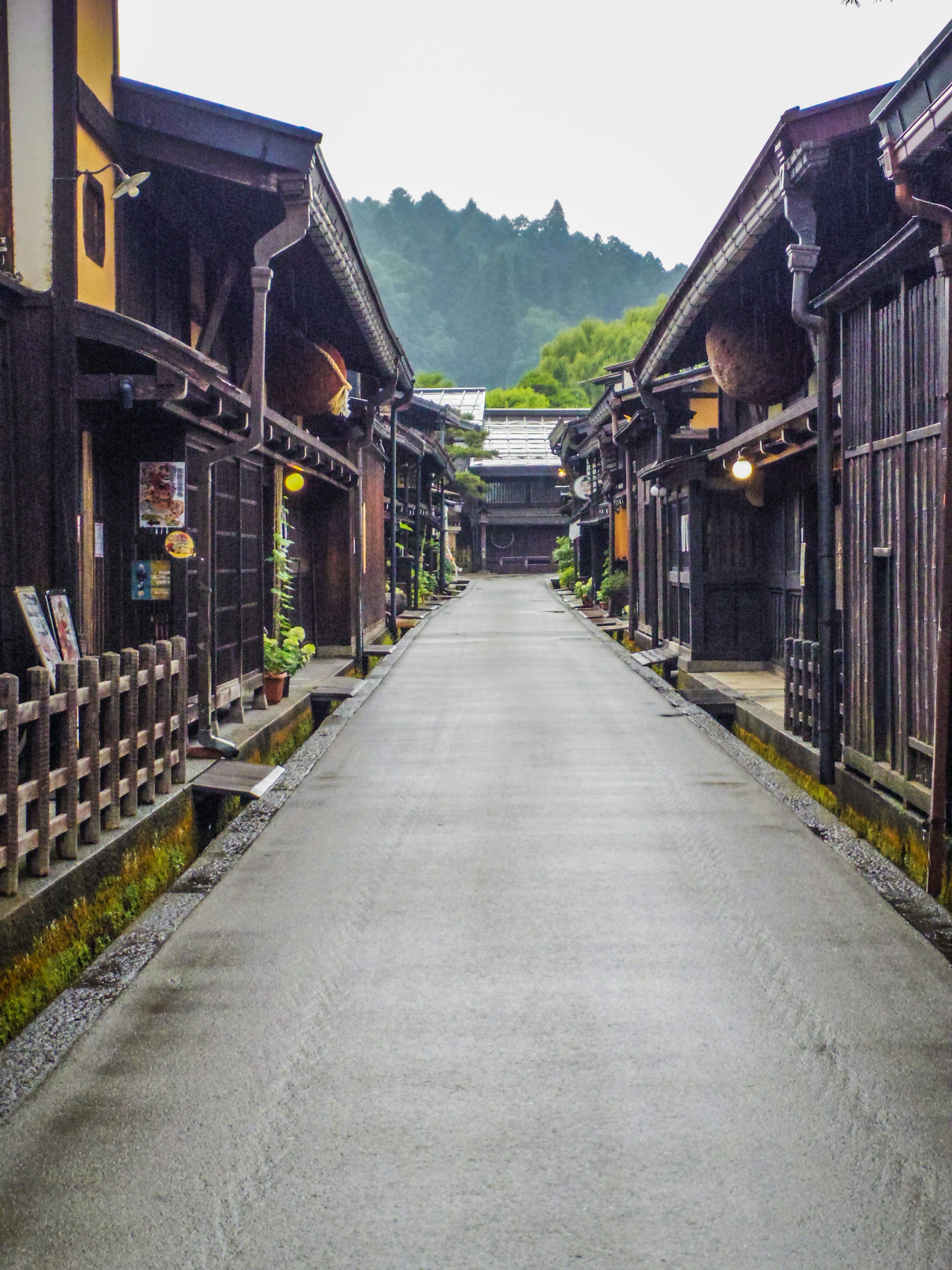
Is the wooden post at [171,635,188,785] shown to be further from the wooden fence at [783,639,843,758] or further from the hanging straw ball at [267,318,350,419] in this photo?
the hanging straw ball at [267,318,350,419]

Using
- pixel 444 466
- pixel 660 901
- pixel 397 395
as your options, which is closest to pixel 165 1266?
pixel 660 901

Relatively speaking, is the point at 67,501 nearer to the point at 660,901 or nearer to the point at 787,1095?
the point at 660,901

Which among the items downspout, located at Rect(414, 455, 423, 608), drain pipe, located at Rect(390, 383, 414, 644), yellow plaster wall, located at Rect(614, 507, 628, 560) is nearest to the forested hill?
downspout, located at Rect(414, 455, 423, 608)

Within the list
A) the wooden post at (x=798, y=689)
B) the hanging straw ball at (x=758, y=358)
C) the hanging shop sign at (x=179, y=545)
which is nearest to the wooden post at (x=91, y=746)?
the hanging shop sign at (x=179, y=545)

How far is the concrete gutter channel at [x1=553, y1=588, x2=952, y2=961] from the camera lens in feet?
21.7

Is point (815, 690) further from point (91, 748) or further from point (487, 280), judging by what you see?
point (487, 280)

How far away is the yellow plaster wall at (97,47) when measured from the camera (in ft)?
33.0

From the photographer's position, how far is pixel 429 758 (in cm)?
1221

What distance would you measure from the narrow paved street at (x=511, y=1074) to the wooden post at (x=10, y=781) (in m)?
0.89

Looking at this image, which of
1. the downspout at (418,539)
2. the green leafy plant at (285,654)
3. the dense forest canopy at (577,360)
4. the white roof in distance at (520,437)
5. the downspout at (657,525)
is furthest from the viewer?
the dense forest canopy at (577,360)

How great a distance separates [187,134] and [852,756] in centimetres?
776

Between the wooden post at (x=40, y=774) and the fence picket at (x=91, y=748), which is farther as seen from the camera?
the fence picket at (x=91, y=748)

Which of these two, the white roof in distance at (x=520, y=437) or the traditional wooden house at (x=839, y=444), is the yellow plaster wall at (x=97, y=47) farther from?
the white roof in distance at (x=520, y=437)

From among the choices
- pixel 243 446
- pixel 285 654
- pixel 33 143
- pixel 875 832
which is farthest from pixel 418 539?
pixel 875 832
